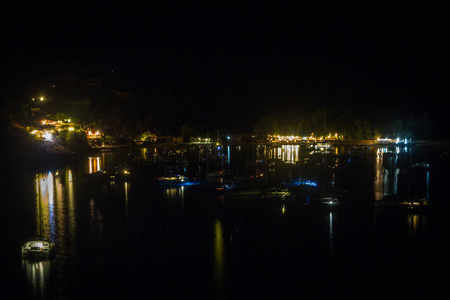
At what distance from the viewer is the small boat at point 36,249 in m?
6.84

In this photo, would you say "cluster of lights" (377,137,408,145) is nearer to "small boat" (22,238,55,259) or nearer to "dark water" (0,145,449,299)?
"dark water" (0,145,449,299)

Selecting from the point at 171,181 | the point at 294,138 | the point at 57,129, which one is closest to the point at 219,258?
the point at 171,181

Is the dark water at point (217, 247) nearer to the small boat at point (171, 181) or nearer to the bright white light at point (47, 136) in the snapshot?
the small boat at point (171, 181)

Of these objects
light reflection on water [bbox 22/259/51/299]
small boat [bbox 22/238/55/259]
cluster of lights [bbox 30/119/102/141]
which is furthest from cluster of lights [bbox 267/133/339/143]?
light reflection on water [bbox 22/259/51/299]

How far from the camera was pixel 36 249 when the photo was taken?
6.84 metres

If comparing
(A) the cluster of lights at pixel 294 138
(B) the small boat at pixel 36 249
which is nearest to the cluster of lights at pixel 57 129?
(A) the cluster of lights at pixel 294 138

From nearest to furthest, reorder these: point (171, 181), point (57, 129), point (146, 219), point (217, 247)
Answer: point (217, 247) → point (146, 219) → point (171, 181) → point (57, 129)

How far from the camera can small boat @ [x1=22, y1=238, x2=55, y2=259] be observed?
22.4ft

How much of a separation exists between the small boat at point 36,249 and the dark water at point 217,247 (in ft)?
0.56

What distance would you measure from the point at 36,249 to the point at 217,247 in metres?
3.03

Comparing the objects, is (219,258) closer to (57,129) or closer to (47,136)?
(47,136)

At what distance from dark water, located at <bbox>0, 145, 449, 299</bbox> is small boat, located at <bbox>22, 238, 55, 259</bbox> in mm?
169

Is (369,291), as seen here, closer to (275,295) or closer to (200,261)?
(275,295)

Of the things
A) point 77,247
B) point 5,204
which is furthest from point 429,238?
point 5,204
